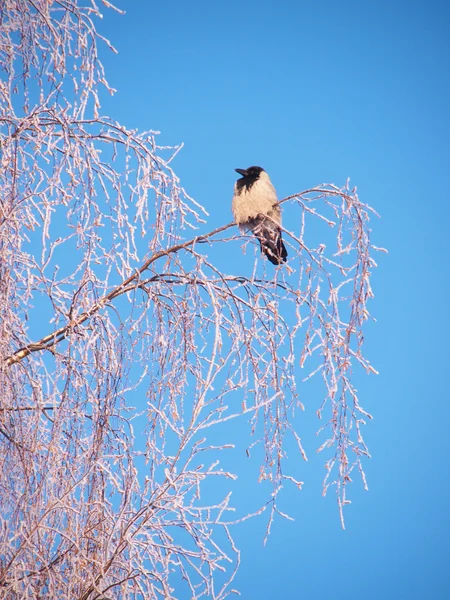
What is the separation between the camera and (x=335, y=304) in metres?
2.28

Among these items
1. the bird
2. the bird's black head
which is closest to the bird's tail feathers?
the bird

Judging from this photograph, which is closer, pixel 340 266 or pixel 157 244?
pixel 340 266

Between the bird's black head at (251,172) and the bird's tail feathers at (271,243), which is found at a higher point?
the bird's black head at (251,172)

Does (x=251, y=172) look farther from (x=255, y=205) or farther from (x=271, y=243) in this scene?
(x=271, y=243)

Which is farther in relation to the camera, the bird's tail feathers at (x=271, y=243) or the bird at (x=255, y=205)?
the bird at (x=255, y=205)

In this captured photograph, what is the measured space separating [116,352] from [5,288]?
40cm

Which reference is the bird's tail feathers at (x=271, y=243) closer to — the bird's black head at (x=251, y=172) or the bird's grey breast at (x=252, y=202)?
the bird's grey breast at (x=252, y=202)

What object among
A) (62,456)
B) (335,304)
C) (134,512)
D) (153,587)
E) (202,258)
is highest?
(202,258)

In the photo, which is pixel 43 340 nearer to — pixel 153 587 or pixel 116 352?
pixel 116 352

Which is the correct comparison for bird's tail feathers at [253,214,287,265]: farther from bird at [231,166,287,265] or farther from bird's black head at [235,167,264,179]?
bird's black head at [235,167,264,179]

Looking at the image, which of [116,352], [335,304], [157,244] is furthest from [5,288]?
[335,304]

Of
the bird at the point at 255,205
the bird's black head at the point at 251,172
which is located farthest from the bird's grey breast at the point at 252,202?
the bird's black head at the point at 251,172

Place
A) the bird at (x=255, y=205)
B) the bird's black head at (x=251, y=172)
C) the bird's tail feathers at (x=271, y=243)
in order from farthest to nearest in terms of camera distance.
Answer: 1. the bird's black head at (x=251, y=172)
2. the bird at (x=255, y=205)
3. the bird's tail feathers at (x=271, y=243)

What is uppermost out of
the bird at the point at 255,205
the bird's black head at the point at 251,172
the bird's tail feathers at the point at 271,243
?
the bird's black head at the point at 251,172
